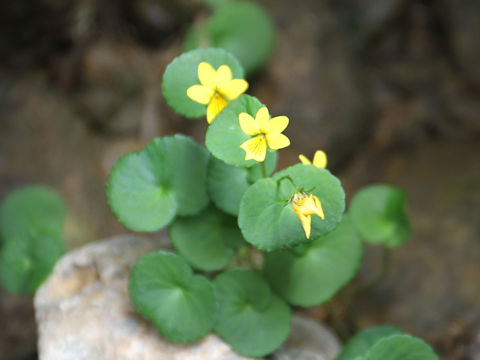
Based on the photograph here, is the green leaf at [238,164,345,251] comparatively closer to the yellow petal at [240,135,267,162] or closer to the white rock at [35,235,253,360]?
the yellow petal at [240,135,267,162]

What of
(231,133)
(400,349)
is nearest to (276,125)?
(231,133)

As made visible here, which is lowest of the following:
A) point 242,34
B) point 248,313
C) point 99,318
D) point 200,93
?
point 99,318

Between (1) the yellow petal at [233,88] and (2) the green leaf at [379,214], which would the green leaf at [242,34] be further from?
(1) the yellow petal at [233,88]

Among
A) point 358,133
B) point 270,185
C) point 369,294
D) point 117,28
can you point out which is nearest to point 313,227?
point 270,185

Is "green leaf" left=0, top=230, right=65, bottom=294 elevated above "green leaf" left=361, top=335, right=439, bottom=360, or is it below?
above

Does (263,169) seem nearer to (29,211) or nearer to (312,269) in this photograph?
(312,269)

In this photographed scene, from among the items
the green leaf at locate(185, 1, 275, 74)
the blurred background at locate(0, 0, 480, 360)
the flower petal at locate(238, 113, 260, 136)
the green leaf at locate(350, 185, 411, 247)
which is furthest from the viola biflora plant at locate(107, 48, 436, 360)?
the green leaf at locate(185, 1, 275, 74)
